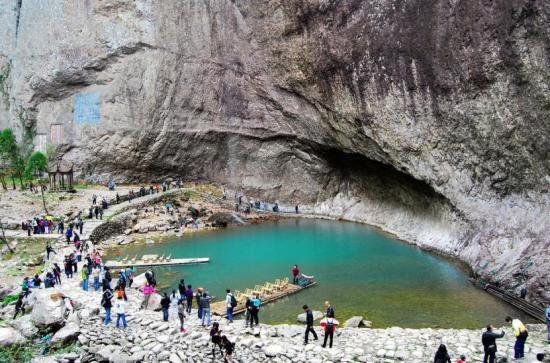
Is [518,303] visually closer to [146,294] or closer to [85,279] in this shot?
[146,294]

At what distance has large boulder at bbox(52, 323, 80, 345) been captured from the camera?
20.2 meters

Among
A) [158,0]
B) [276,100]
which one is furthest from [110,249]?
[158,0]

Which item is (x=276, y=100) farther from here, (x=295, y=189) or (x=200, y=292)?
(x=200, y=292)

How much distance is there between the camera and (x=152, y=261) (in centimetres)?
3372

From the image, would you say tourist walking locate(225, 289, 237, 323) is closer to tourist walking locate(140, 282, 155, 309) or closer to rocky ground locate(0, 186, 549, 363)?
rocky ground locate(0, 186, 549, 363)

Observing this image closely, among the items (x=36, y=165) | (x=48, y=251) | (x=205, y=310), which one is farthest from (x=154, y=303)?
(x=36, y=165)

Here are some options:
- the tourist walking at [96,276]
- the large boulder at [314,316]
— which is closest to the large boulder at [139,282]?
the tourist walking at [96,276]

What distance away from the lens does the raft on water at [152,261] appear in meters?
32.6

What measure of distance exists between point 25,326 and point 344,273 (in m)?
18.3

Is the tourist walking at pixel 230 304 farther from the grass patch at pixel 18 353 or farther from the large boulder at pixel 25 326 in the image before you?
the large boulder at pixel 25 326

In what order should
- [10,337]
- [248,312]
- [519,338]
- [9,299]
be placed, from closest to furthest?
[519,338], [10,337], [248,312], [9,299]

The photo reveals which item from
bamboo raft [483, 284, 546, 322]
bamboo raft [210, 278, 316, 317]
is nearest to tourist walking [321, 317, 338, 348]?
bamboo raft [210, 278, 316, 317]

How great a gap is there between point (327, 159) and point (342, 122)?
7.75 m

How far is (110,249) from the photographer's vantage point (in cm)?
3753
